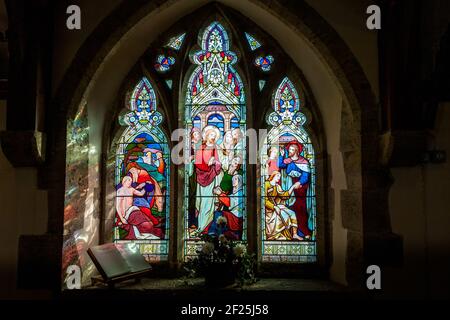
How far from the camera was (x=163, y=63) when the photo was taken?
211 inches

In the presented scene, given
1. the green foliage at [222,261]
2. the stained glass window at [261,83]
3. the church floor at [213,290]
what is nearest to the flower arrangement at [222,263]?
the green foliage at [222,261]

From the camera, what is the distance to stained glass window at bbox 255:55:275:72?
5.33m

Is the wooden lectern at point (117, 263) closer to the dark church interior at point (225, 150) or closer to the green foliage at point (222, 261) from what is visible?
the dark church interior at point (225, 150)

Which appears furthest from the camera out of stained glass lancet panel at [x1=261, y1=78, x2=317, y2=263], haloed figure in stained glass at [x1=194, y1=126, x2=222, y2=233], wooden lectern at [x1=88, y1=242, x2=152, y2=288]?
haloed figure in stained glass at [x1=194, y1=126, x2=222, y2=233]

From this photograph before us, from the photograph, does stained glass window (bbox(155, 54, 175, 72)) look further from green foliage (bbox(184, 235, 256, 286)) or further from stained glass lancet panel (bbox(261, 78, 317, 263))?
green foliage (bbox(184, 235, 256, 286))

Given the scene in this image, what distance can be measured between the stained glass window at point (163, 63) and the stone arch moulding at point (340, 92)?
3.30 feet

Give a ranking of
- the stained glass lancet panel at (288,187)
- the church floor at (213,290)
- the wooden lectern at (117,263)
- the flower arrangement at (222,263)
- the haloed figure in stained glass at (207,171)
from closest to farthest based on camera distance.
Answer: the church floor at (213,290)
the wooden lectern at (117,263)
the flower arrangement at (222,263)
the stained glass lancet panel at (288,187)
the haloed figure in stained glass at (207,171)

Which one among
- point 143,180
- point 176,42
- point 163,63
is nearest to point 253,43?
point 176,42

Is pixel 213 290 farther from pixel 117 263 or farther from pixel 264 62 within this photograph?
pixel 264 62

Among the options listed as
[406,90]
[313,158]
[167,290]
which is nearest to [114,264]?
[167,290]

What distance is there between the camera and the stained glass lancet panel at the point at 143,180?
16.8ft

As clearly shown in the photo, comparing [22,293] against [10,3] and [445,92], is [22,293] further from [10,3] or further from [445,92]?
[445,92]

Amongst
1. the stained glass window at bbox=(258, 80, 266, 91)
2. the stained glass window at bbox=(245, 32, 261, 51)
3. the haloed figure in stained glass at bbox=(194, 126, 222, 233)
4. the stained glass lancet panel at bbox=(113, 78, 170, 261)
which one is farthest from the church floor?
the stained glass window at bbox=(245, 32, 261, 51)

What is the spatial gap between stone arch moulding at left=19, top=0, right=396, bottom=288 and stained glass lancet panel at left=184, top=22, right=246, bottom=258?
1.18 metres
